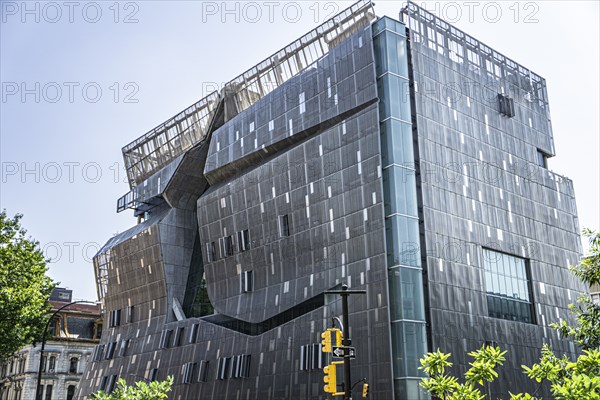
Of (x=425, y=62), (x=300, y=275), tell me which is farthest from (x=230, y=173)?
(x=425, y=62)

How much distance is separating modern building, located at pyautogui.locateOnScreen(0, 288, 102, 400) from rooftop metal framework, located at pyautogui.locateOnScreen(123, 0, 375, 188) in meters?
31.8

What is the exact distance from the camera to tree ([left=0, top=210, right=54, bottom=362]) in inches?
1828

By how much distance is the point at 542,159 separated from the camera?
6294cm

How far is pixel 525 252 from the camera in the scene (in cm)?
5572

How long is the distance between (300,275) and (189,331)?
1693 cm

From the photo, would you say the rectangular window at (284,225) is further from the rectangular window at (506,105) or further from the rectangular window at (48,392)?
the rectangular window at (48,392)

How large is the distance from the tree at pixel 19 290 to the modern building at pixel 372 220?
16.7 metres

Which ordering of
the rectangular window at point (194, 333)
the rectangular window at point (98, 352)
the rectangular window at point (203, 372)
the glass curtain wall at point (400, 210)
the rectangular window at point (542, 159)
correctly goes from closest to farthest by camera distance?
the glass curtain wall at point (400, 210), the rectangular window at point (203, 372), the rectangular window at point (194, 333), the rectangular window at point (542, 159), the rectangular window at point (98, 352)

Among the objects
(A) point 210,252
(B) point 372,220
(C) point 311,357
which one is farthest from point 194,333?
(B) point 372,220

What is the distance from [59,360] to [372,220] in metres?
69.5

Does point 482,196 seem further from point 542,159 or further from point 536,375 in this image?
point 536,375

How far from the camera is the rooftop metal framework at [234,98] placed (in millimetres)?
56375

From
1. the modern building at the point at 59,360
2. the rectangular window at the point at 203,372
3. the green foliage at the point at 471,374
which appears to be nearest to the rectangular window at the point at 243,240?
the rectangular window at the point at 203,372

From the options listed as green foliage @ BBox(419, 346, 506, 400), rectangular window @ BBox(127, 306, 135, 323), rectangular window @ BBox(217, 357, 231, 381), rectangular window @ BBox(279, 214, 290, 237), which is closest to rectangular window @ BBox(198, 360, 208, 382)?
rectangular window @ BBox(217, 357, 231, 381)
